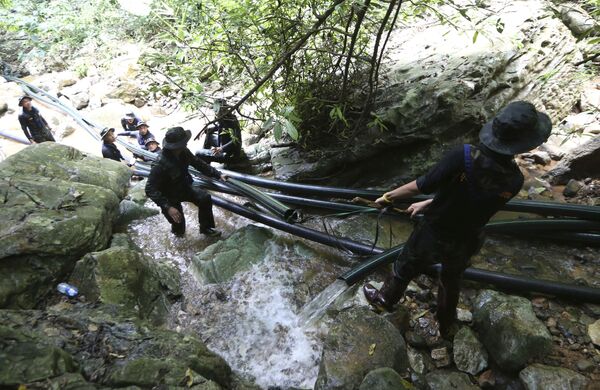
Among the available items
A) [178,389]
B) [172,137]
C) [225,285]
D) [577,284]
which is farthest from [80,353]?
[577,284]

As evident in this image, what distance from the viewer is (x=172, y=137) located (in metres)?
3.85

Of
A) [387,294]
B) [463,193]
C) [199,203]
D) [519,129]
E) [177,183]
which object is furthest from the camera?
[199,203]

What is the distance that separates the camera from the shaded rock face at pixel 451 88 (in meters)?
4.37

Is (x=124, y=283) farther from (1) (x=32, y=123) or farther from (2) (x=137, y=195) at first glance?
(1) (x=32, y=123)

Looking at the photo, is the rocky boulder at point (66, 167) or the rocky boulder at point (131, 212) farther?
the rocky boulder at point (131, 212)

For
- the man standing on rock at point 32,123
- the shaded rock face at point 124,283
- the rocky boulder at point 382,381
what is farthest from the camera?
the man standing on rock at point 32,123

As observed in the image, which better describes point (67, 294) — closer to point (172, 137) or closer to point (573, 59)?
point (172, 137)

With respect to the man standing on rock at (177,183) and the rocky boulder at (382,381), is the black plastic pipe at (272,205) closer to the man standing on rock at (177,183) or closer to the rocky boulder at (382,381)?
the man standing on rock at (177,183)

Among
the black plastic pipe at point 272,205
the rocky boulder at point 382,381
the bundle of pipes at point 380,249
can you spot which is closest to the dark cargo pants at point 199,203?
the bundle of pipes at point 380,249

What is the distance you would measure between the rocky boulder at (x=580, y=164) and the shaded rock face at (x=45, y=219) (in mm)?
5944

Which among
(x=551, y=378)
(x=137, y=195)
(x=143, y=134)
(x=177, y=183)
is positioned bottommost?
(x=551, y=378)

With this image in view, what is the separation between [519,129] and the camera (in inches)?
72.6

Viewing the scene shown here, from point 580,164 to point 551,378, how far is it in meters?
3.23

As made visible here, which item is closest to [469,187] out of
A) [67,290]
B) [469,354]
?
[469,354]
